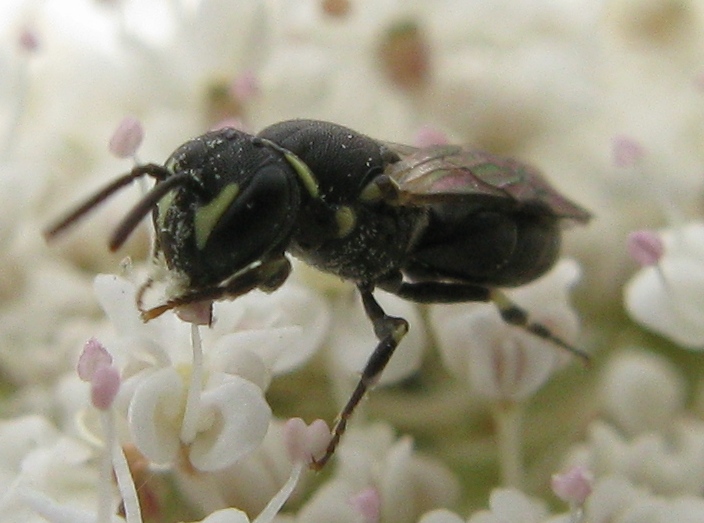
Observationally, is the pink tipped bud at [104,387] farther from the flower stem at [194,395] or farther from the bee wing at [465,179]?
the bee wing at [465,179]

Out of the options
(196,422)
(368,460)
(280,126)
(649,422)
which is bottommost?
(649,422)

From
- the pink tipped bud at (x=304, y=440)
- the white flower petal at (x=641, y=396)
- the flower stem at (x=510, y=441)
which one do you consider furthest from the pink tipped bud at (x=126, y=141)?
the white flower petal at (x=641, y=396)

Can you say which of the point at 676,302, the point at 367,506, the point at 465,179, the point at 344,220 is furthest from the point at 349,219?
the point at 676,302

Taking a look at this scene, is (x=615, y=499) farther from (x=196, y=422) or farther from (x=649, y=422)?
(x=196, y=422)

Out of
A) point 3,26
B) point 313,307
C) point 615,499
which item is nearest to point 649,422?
point 615,499

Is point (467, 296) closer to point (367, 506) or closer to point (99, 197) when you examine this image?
point (367, 506)

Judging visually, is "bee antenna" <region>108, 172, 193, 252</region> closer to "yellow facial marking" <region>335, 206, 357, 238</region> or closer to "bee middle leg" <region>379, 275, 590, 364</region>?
"yellow facial marking" <region>335, 206, 357, 238</region>
